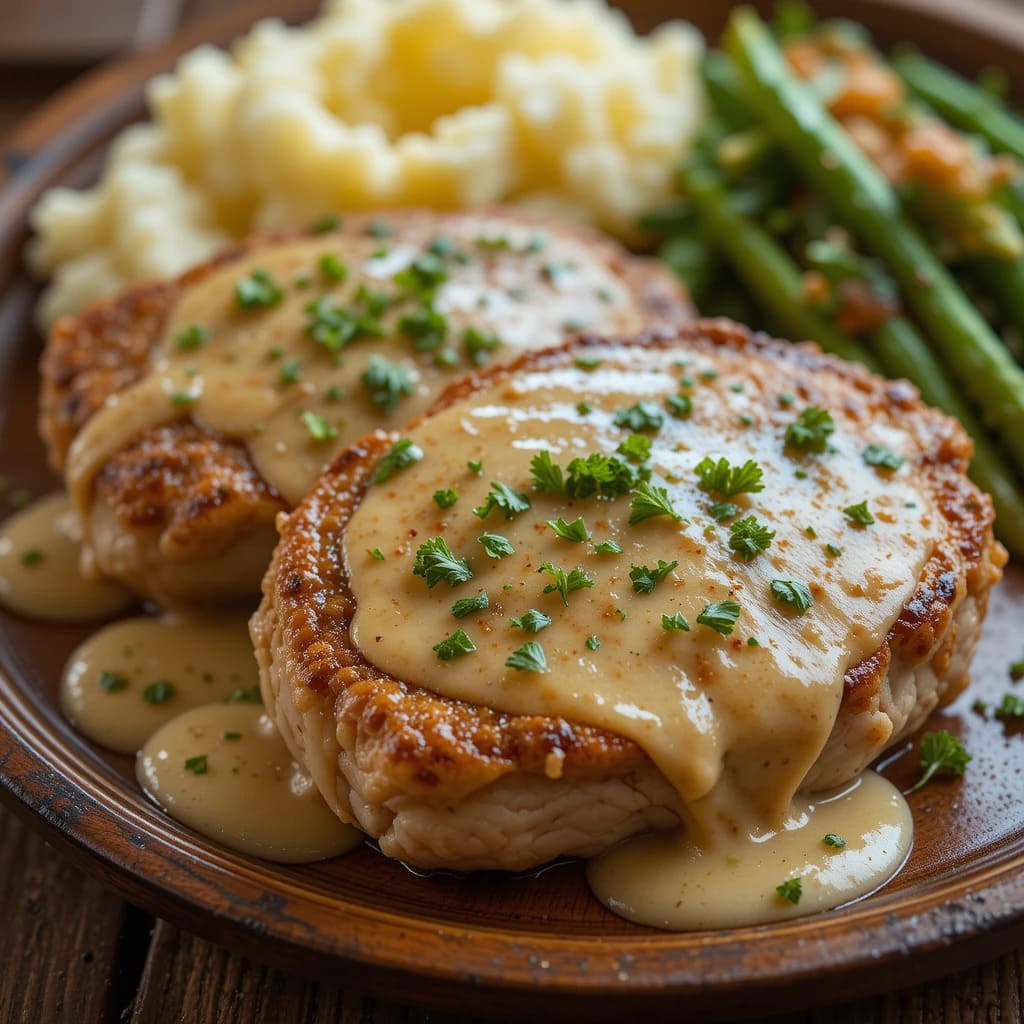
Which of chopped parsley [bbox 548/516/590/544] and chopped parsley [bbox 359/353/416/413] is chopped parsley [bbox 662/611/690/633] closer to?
chopped parsley [bbox 548/516/590/544]

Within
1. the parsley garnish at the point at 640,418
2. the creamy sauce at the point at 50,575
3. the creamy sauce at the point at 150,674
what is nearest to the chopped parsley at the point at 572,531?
the parsley garnish at the point at 640,418

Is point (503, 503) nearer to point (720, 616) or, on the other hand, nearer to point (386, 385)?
point (720, 616)

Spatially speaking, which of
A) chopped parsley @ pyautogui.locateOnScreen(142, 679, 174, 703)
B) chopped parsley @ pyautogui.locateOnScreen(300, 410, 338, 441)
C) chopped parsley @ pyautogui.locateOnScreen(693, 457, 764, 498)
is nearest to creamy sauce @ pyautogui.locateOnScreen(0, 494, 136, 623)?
chopped parsley @ pyautogui.locateOnScreen(142, 679, 174, 703)

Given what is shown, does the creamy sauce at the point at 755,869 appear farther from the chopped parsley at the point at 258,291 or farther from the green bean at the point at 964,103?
the green bean at the point at 964,103

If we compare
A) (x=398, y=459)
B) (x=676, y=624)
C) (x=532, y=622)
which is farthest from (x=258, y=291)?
(x=676, y=624)

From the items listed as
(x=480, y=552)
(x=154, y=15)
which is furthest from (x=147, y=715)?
(x=154, y=15)
